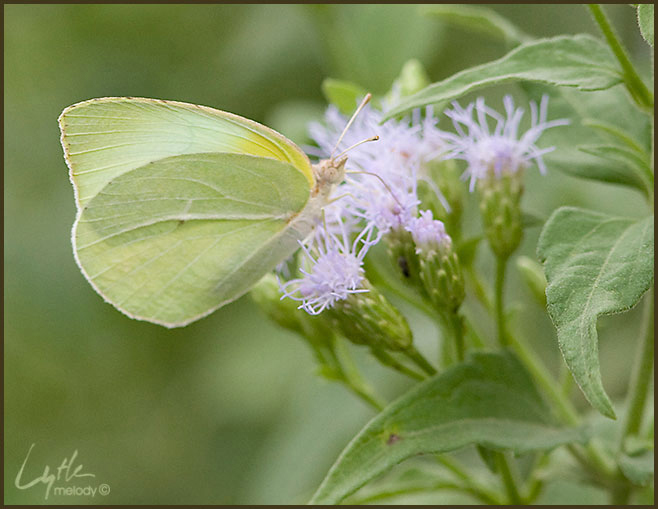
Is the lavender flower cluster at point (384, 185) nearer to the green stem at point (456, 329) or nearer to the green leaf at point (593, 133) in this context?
the green leaf at point (593, 133)

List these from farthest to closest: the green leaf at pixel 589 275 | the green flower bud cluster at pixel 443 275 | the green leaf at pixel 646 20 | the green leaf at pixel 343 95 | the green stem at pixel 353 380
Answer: the green leaf at pixel 343 95 < the green stem at pixel 353 380 < the green flower bud cluster at pixel 443 275 < the green leaf at pixel 646 20 < the green leaf at pixel 589 275

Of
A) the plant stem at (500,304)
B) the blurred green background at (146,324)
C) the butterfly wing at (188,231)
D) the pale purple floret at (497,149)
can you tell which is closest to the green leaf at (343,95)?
the pale purple floret at (497,149)

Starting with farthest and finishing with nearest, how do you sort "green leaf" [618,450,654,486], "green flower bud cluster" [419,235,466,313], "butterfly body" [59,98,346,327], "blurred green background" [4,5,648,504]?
"blurred green background" [4,5,648,504], "butterfly body" [59,98,346,327], "green flower bud cluster" [419,235,466,313], "green leaf" [618,450,654,486]

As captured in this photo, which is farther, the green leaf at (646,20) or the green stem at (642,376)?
the green stem at (642,376)

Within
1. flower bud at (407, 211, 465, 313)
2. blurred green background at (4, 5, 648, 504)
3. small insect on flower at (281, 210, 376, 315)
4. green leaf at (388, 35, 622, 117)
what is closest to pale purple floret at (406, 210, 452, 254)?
flower bud at (407, 211, 465, 313)

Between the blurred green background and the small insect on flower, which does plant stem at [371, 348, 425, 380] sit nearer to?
the small insect on flower

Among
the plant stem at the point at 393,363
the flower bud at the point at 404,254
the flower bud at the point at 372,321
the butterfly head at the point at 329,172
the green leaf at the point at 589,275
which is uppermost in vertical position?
the butterfly head at the point at 329,172
